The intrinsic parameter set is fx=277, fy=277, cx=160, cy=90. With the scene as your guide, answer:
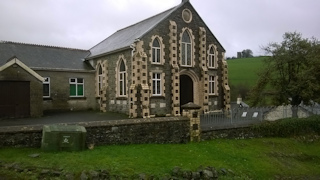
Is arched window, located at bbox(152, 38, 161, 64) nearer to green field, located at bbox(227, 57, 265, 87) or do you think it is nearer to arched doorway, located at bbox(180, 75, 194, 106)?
arched doorway, located at bbox(180, 75, 194, 106)

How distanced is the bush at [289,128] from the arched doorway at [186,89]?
7.27m

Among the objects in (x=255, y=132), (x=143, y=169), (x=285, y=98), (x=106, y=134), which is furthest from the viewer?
(x=285, y=98)

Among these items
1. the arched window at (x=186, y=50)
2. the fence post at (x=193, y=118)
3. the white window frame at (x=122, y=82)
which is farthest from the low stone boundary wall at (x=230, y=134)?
the white window frame at (x=122, y=82)

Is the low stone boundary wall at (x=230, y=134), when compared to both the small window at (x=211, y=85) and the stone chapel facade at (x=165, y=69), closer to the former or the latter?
the stone chapel facade at (x=165, y=69)

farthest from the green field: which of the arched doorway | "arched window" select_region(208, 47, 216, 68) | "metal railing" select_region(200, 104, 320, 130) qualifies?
"metal railing" select_region(200, 104, 320, 130)

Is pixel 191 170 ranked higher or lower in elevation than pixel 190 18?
lower

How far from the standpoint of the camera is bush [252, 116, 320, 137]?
58.0 ft

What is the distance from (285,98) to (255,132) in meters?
7.03

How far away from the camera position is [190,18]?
22.9 m

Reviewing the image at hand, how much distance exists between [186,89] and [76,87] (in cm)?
1000

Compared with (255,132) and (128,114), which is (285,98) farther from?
(128,114)

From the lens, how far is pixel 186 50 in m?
22.7

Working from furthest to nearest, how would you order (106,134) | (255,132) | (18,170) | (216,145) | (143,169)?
1. (255,132)
2. (216,145)
3. (106,134)
4. (143,169)
5. (18,170)

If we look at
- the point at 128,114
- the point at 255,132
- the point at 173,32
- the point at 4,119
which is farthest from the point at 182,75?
the point at 4,119
